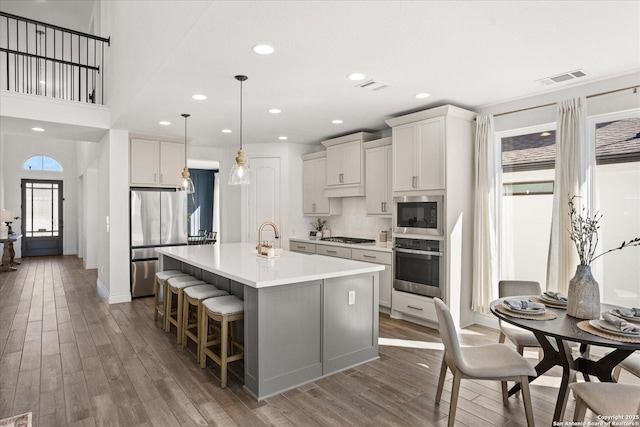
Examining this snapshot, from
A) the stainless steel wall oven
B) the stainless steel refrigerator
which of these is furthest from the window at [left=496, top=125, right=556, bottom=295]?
the stainless steel refrigerator

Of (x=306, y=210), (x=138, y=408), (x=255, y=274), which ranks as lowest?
(x=138, y=408)

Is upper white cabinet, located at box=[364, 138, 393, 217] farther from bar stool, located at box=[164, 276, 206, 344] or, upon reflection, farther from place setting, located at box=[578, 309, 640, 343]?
place setting, located at box=[578, 309, 640, 343]

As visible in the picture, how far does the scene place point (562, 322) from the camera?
7.41 feet

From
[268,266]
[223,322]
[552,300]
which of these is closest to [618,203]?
[552,300]

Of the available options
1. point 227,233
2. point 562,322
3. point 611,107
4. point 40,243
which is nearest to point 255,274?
point 562,322

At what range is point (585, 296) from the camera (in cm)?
231

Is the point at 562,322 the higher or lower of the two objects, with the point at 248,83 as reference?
lower

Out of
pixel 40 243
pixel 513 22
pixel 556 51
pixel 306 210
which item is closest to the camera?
pixel 513 22

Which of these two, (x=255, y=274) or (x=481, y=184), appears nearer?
(x=255, y=274)

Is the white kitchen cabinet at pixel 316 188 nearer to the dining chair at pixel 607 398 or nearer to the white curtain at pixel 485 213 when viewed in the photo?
the white curtain at pixel 485 213

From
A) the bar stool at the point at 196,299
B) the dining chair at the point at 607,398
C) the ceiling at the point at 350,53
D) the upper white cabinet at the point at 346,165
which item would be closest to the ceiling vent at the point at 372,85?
the ceiling at the point at 350,53

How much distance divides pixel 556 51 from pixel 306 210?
4565mm

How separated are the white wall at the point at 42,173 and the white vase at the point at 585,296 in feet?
38.9

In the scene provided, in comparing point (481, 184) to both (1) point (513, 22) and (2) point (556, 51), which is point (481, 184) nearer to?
(2) point (556, 51)
